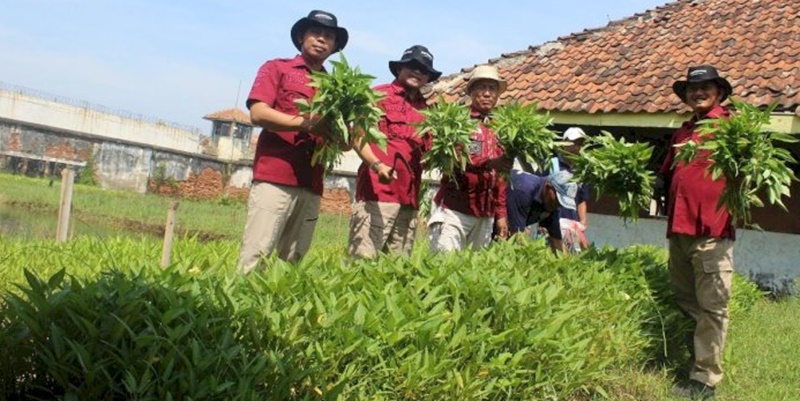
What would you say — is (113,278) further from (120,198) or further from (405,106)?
(120,198)

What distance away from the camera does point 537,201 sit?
24.8 feet

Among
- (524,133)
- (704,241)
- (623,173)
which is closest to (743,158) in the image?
(704,241)

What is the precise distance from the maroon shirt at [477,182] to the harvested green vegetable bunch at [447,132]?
0.33 metres

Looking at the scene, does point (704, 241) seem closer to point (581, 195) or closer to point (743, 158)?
point (743, 158)

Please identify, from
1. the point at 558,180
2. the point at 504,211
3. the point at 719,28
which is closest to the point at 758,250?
the point at 719,28

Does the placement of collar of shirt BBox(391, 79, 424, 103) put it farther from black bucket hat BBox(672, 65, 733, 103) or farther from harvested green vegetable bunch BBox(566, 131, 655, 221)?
black bucket hat BBox(672, 65, 733, 103)

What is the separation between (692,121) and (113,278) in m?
3.76

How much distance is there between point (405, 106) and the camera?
571 cm

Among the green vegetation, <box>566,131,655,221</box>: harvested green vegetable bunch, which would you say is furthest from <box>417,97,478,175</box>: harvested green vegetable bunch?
the green vegetation

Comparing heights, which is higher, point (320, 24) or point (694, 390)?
point (320, 24)

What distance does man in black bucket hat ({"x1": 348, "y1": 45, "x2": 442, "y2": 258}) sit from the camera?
217 inches

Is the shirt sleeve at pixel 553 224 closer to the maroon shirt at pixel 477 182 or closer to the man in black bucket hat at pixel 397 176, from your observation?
the maroon shirt at pixel 477 182

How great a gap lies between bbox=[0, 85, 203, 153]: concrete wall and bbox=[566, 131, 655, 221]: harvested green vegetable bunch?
28.3m

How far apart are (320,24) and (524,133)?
1.49 meters
